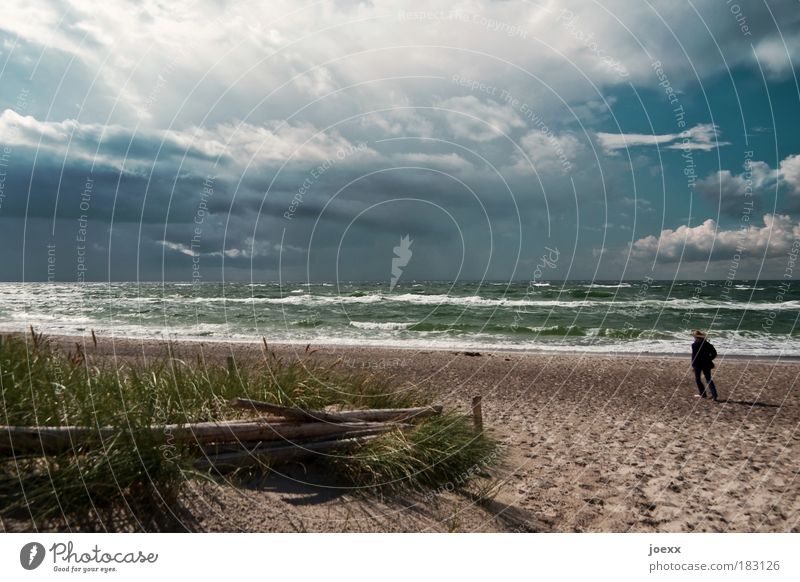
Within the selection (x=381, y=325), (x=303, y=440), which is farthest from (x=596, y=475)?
(x=381, y=325)

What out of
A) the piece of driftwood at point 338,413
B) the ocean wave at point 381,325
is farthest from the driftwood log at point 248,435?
the ocean wave at point 381,325

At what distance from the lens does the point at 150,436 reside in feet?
16.0

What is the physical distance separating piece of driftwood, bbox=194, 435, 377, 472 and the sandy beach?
0.21 metres

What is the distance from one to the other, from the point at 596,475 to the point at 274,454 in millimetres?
4543

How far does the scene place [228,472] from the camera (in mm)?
5430

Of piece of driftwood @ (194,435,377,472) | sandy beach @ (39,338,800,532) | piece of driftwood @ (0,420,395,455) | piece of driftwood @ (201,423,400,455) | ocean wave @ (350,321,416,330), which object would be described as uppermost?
piece of driftwood @ (0,420,395,455)

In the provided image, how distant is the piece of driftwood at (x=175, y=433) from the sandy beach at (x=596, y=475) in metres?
0.49

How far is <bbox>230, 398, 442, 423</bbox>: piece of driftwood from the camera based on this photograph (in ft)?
18.7

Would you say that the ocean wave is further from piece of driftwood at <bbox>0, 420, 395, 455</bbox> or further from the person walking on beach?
piece of driftwood at <bbox>0, 420, 395, 455</bbox>

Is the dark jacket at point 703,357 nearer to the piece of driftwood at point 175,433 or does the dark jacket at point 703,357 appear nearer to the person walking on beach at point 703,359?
the person walking on beach at point 703,359

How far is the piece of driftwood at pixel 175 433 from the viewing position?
456 cm

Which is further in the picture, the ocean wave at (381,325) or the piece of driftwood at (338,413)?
the ocean wave at (381,325)

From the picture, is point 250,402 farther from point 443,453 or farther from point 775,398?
point 775,398

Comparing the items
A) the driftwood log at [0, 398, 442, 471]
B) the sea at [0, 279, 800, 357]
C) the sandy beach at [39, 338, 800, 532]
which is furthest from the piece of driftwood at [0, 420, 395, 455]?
the sea at [0, 279, 800, 357]
